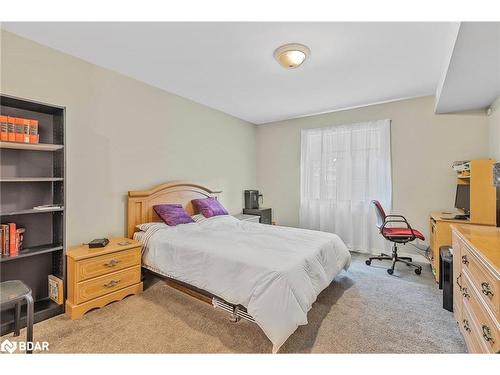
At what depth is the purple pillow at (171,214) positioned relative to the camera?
298cm

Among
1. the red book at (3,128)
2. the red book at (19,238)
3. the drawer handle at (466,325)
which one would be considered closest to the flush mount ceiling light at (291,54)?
the red book at (3,128)

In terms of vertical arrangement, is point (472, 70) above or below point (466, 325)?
above

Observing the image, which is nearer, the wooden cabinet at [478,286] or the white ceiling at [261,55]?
the wooden cabinet at [478,286]

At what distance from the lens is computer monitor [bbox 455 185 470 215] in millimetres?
2909

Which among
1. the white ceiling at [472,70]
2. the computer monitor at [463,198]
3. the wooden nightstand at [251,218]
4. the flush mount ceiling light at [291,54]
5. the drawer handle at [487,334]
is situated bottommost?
the drawer handle at [487,334]

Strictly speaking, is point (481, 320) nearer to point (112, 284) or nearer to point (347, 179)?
point (112, 284)

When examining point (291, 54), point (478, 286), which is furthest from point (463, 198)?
point (291, 54)

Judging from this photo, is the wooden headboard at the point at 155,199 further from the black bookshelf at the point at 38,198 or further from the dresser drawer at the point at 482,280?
the dresser drawer at the point at 482,280

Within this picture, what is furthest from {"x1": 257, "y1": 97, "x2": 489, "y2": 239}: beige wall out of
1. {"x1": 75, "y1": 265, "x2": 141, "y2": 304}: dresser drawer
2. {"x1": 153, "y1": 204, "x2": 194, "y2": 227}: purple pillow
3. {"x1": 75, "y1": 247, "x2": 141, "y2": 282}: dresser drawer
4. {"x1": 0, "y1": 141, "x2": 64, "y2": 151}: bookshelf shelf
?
{"x1": 0, "y1": 141, "x2": 64, "y2": 151}: bookshelf shelf

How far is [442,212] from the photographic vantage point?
3.34m

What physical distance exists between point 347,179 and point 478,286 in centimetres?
283

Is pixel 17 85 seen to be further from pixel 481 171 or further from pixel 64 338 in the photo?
pixel 481 171

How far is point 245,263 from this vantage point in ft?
6.13
